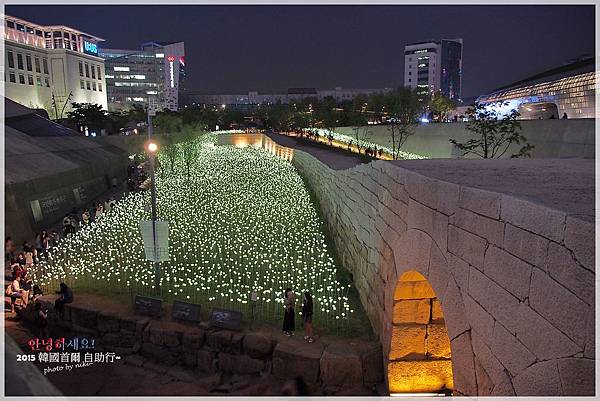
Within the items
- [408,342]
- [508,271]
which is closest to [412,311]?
[408,342]

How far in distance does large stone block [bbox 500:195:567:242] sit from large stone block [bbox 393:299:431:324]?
12.8ft

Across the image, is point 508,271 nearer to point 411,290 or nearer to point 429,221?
point 429,221

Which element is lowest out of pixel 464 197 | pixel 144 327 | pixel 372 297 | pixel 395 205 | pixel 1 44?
pixel 144 327

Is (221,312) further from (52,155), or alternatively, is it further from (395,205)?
(52,155)

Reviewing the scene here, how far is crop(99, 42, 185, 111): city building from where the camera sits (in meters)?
126

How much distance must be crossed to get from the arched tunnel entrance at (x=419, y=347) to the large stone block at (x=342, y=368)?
0.80m

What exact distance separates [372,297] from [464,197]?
5.40 metres

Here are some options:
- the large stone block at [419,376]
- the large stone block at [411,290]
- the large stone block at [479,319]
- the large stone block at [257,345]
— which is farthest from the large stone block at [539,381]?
the large stone block at [257,345]

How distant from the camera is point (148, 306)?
10.9 meters

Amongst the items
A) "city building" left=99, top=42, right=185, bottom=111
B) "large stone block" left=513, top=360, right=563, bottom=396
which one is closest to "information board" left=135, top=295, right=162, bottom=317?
"large stone block" left=513, top=360, right=563, bottom=396

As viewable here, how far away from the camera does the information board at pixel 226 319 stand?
33.1ft

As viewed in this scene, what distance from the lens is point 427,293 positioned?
7.68 metres

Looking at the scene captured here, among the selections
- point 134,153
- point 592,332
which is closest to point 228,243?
point 592,332

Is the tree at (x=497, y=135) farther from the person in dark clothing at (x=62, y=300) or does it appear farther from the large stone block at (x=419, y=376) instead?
the person in dark clothing at (x=62, y=300)
